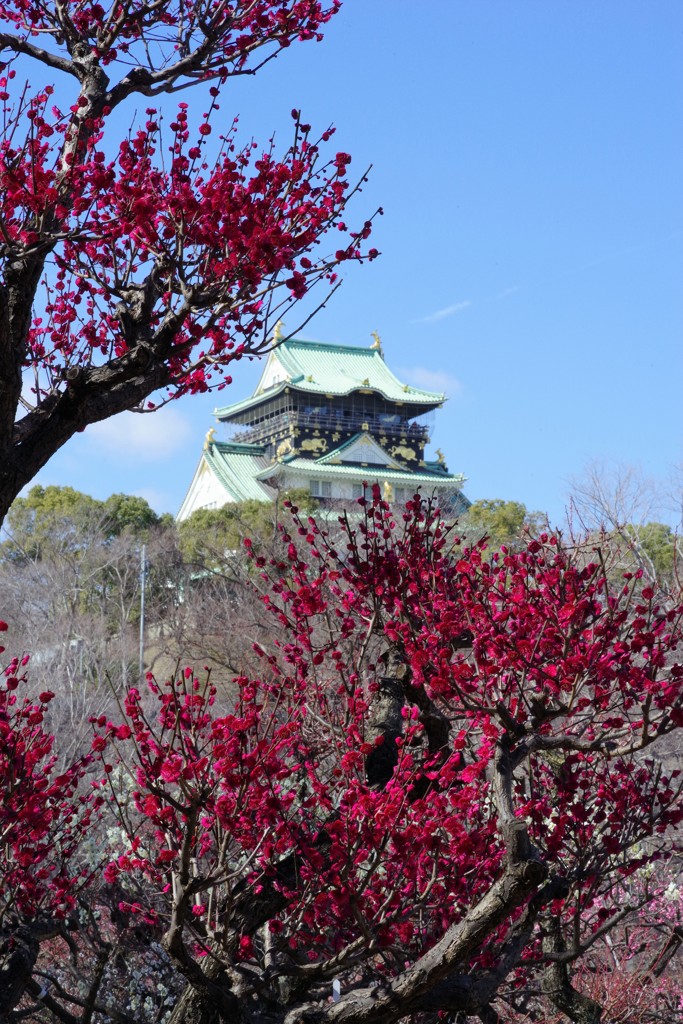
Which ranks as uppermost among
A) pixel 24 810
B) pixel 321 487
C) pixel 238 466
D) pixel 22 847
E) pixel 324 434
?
pixel 324 434

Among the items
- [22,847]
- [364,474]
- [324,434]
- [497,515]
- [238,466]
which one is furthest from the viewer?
[324,434]

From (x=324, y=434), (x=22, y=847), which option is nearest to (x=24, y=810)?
(x=22, y=847)

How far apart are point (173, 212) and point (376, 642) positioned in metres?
9.36

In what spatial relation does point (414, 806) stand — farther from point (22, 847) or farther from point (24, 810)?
point (22, 847)

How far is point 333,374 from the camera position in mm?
48906

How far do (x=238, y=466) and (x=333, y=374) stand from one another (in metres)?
7.88

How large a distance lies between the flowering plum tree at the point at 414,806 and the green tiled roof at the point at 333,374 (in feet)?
131

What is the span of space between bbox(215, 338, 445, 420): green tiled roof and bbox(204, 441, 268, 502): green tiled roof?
11.1 ft

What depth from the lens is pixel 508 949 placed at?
15.2 ft

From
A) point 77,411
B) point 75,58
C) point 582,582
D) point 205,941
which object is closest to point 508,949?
point 205,941

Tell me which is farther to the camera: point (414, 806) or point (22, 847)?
point (22, 847)

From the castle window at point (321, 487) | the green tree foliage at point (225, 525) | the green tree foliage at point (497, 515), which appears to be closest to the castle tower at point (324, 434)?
the castle window at point (321, 487)

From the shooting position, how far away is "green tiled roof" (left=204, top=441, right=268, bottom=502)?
136 ft

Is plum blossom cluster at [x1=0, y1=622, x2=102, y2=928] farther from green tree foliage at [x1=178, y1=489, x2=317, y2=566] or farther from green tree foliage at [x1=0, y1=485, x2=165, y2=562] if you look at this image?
green tree foliage at [x1=0, y1=485, x2=165, y2=562]
